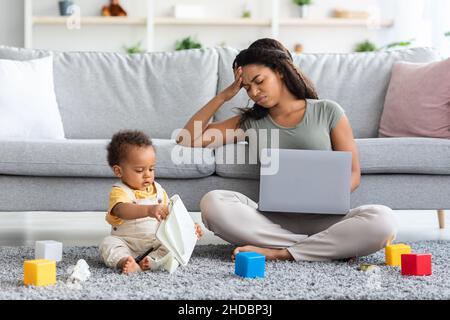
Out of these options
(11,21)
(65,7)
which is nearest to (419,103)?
(65,7)

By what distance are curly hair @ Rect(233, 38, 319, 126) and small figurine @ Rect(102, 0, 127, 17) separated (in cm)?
384

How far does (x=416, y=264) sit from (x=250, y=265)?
46 cm

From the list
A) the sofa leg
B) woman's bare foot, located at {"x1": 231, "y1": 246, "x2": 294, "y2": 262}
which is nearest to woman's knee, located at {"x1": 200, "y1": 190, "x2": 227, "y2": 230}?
woman's bare foot, located at {"x1": 231, "y1": 246, "x2": 294, "y2": 262}

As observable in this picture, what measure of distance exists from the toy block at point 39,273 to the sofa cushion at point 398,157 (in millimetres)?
929

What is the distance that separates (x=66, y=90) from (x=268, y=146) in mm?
1288

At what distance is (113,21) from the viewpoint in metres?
5.95

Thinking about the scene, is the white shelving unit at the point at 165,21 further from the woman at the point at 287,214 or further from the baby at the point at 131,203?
the baby at the point at 131,203

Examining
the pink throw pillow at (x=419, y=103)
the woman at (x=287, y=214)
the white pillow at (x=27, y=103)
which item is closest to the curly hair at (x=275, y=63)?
the woman at (x=287, y=214)

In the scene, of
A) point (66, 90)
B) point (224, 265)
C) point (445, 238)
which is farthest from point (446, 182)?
point (66, 90)

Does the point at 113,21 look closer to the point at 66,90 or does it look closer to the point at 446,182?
the point at 66,90

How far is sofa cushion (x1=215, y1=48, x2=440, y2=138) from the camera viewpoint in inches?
127

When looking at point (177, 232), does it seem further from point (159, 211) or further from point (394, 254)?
point (394, 254)

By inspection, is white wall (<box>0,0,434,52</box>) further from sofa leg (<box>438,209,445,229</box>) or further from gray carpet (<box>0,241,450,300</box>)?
gray carpet (<box>0,241,450,300</box>)

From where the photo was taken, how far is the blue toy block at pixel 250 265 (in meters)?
1.91
